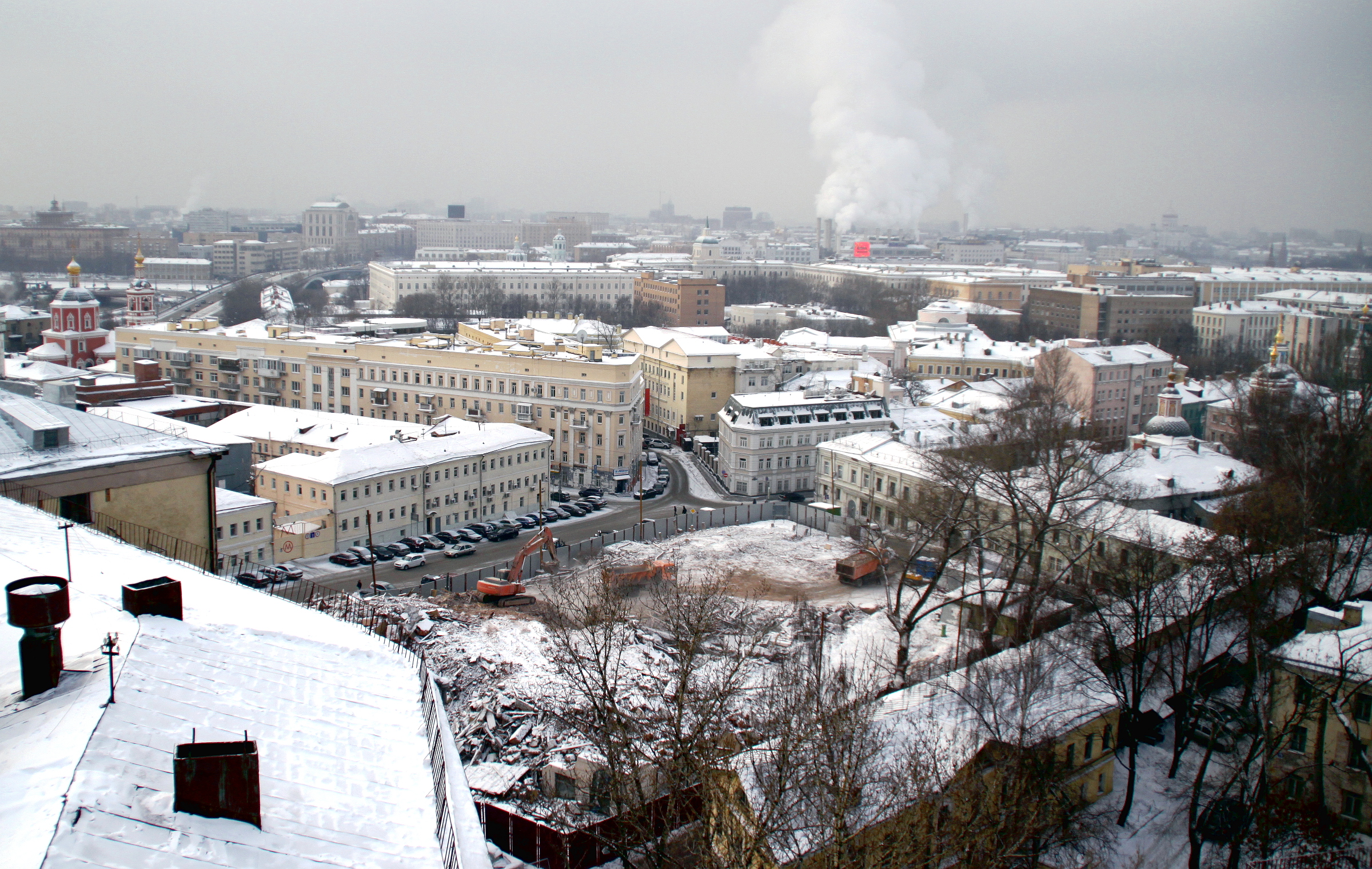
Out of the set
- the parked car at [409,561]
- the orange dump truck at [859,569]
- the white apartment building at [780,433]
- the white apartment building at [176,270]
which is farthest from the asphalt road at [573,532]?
the white apartment building at [176,270]

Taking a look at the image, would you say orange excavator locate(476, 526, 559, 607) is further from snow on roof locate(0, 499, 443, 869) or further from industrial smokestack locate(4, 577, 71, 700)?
industrial smokestack locate(4, 577, 71, 700)

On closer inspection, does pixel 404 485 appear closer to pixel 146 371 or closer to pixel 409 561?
pixel 409 561

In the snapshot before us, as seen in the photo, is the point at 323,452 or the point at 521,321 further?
the point at 521,321

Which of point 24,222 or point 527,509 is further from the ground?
point 24,222

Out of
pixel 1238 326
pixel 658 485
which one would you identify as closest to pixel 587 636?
pixel 658 485

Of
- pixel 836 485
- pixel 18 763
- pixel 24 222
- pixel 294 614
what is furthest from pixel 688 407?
pixel 24 222

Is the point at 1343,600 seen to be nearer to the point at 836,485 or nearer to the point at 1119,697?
the point at 1119,697

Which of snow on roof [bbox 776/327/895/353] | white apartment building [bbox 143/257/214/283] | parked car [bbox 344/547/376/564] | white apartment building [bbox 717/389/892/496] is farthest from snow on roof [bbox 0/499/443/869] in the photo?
white apartment building [bbox 143/257/214/283]
